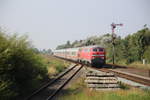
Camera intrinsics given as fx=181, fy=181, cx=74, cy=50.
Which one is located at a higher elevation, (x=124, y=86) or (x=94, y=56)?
(x=94, y=56)

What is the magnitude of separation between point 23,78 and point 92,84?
14.5ft

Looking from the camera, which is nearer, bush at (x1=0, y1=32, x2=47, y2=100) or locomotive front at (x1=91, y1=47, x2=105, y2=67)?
bush at (x1=0, y1=32, x2=47, y2=100)

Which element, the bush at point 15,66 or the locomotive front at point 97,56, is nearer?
the bush at point 15,66

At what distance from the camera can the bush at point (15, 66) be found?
793 centimetres

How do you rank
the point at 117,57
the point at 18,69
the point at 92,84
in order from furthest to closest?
the point at 117,57, the point at 92,84, the point at 18,69

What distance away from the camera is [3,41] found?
8.53 meters

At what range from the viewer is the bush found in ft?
26.0

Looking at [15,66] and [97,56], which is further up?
[97,56]

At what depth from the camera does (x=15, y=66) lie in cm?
912

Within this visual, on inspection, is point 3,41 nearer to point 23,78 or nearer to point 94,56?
point 23,78

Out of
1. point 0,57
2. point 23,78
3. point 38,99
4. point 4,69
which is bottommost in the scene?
point 38,99

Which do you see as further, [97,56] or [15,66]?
[97,56]

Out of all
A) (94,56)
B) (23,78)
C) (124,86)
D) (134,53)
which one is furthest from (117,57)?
(23,78)

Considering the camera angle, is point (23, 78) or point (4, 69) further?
point (23, 78)
